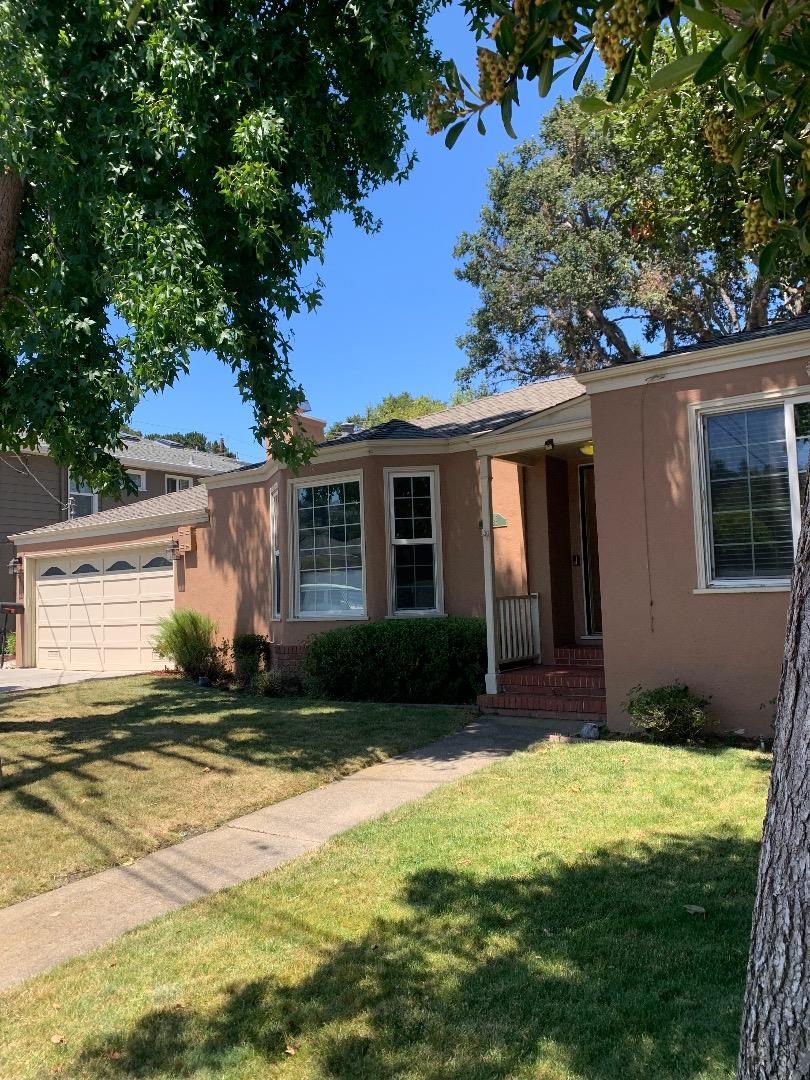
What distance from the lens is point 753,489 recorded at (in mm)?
7430

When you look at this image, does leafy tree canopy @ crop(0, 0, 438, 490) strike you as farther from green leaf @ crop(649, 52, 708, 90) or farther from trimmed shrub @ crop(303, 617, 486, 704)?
green leaf @ crop(649, 52, 708, 90)

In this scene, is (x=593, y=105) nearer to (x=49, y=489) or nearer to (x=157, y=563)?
(x=157, y=563)

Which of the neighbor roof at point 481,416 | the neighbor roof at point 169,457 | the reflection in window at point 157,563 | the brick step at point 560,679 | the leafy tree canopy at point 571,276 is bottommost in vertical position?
the brick step at point 560,679

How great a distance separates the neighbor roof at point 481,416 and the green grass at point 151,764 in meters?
4.14

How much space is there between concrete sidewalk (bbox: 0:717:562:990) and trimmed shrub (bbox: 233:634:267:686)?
6.27m

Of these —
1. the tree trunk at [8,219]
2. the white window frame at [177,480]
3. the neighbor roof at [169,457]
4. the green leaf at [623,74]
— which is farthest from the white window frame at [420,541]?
the white window frame at [177,480]

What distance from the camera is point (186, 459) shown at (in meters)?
26.4

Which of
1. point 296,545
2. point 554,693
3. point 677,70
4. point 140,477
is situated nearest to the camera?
point 677,70

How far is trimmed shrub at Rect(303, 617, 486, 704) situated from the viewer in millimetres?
10266

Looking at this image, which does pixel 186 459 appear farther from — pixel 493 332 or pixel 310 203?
pixel 310 203

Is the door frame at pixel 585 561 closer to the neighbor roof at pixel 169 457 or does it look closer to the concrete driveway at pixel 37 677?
the concrete driveway at pixel 37 677

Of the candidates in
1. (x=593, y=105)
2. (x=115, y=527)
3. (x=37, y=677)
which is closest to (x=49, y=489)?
(x=115, y=527)

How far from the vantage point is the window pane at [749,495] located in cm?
727

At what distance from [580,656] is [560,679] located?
1112mm
